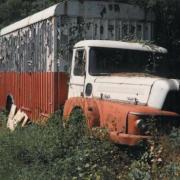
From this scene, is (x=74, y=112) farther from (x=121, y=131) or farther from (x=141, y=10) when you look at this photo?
(x=141, y=10)

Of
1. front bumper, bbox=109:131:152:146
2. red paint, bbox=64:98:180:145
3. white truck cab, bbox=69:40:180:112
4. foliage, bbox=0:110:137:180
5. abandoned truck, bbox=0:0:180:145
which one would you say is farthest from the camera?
white truck cab, bbox=69:40:180:112

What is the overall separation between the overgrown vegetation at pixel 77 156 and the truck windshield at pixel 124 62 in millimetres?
1076

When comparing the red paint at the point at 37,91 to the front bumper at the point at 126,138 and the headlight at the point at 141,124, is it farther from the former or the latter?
the headlight at the point at 141,124

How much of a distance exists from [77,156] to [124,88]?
190cm

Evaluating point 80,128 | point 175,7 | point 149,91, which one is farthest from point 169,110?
point 175,7

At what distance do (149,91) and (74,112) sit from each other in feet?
5.13

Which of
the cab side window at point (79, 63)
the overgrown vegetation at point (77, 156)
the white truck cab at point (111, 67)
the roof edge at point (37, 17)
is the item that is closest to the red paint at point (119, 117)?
the overgrown vegetation at point (77, 156)

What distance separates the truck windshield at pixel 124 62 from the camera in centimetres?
1089

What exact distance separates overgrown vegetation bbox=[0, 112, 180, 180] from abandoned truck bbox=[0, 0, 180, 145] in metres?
0.34

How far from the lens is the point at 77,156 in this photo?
8.41m

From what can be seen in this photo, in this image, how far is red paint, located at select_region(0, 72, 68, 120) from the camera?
12.4 m

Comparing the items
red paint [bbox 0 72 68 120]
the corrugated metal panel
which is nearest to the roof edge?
the corrugated metal panel

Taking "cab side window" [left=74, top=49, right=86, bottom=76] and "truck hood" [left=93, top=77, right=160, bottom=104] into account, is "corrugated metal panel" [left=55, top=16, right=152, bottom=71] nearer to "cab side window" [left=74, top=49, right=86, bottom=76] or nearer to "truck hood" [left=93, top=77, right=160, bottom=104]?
"cab side window" [left=74, top=49, right=86, bottom=76]

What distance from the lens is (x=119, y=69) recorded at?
11.0 metres
